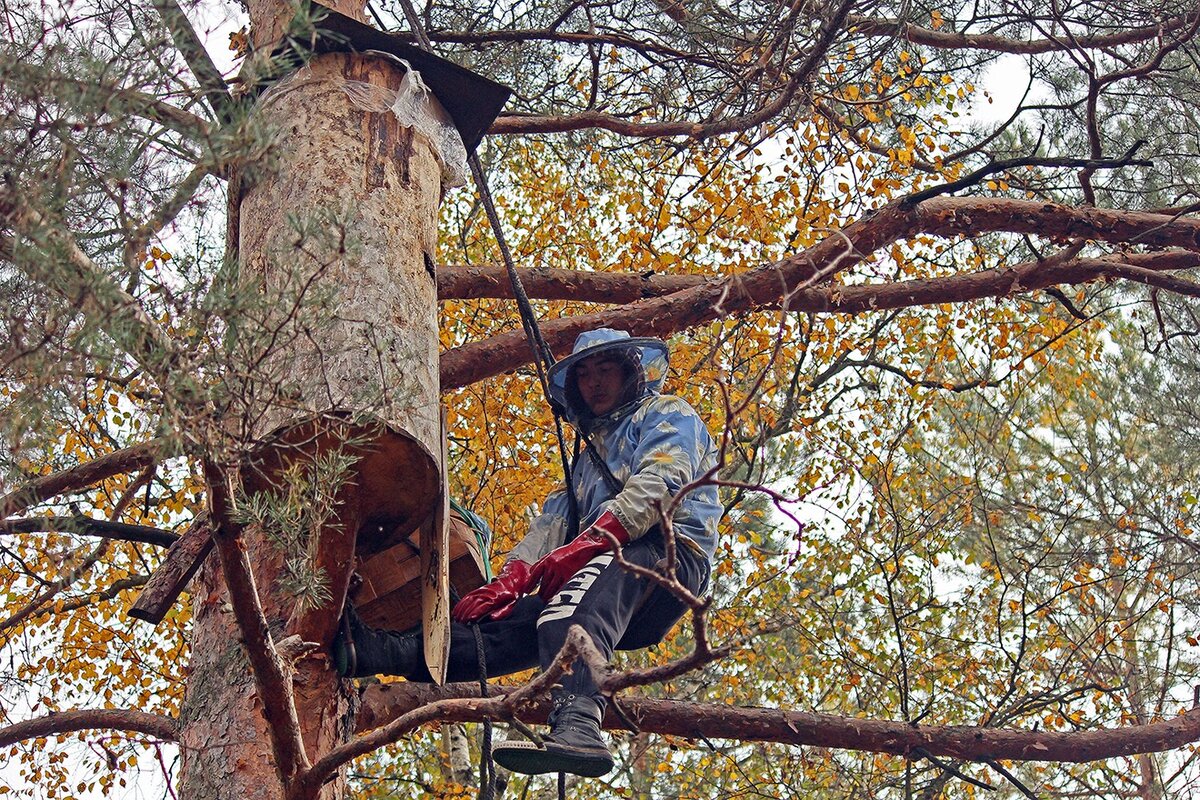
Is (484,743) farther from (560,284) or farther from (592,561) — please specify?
(560,284)

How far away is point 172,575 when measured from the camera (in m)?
3.60

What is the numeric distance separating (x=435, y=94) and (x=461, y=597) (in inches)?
65.5

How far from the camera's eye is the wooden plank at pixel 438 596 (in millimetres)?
3637

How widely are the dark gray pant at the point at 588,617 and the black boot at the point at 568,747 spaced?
0.06 m

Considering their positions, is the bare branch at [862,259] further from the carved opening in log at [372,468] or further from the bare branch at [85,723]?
the bare branch at [85,723]

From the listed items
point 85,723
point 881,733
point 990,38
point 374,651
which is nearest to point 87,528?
point 85,723

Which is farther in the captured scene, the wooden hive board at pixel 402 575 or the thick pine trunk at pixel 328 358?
the wooden hive board at pixel 402 575

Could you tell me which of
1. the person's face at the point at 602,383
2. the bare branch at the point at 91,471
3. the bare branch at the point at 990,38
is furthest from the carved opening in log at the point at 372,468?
the bare branch at the point at 990,38

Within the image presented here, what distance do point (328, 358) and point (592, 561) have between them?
3.49 ft

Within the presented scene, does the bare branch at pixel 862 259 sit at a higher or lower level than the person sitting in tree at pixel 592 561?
higher

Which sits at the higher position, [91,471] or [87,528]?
[91,471]

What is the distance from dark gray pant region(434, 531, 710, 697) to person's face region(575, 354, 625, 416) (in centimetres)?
67

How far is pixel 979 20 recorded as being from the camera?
6871 mm

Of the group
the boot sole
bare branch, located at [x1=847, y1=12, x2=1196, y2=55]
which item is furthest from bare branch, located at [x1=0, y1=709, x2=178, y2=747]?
bare branch, located at [x1=847, y1=12, x2=1196, y2=55]
